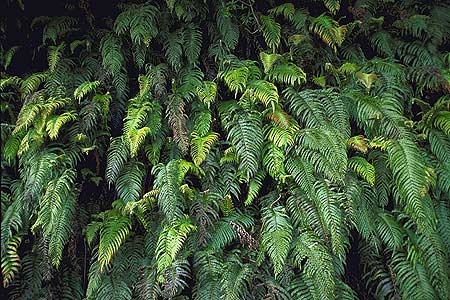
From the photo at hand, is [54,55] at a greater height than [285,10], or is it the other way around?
[285,10]

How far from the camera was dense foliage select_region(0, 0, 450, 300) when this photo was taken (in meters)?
2.86

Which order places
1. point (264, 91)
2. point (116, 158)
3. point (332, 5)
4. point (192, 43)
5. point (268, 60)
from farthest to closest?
point (332, 5)
point (192, 43)
point (268, 60)
point (264, 91)
point (116, 158)

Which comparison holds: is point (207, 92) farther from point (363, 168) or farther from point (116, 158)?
point (363, 168)

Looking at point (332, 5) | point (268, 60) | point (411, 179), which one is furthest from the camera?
point (332, 5)

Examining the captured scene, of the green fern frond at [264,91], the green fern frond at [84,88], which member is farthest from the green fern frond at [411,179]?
the green fern frond at [84,88]

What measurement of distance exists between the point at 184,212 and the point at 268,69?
1.18 meters

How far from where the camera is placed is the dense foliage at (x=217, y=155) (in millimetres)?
2859

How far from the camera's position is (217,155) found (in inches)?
127

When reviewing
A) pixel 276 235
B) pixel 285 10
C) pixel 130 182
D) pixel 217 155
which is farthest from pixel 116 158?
pixel 285 10

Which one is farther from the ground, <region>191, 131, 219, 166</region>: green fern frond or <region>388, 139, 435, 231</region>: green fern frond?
<region>191, 131, 219, 166</region>: green fern frond

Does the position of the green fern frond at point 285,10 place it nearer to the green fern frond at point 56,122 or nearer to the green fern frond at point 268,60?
the green fern frond at point 268,60

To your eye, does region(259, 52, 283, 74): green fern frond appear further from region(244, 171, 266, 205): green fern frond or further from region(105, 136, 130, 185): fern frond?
region(105, 136, 130, 185): fern frond

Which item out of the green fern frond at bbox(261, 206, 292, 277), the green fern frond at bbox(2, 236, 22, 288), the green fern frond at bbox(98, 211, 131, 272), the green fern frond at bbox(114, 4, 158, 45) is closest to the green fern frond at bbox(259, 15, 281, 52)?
the green fern frond at bbox(114, 4, 158, 45)

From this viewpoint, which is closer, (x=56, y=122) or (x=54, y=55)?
(x=56, y=122)
